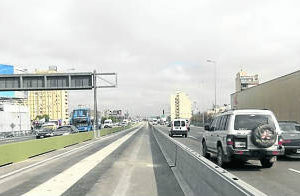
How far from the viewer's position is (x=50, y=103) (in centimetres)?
15800

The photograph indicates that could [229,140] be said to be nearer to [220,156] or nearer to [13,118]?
[220,156]

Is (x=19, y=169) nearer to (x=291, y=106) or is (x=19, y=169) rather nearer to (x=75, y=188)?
(x=75, y=188)

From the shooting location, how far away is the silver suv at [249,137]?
1353cm

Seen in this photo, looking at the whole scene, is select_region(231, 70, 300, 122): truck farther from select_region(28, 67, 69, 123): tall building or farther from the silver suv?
select_region(28, 67, 69, 123): tall building

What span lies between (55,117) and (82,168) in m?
152

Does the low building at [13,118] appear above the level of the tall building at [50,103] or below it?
below

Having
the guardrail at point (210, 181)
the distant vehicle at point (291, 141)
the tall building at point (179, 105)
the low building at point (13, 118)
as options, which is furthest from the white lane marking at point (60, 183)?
the tall building at point (179, 105)

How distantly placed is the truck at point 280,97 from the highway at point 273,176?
450 inches

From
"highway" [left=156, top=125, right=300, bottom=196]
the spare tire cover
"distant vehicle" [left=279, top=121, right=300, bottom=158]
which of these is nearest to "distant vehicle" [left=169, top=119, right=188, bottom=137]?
"distant vehicle" [left=279, top=121, right=300, bottom=158]

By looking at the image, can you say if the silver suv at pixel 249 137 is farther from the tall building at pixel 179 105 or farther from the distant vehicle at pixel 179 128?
the tall building at pixel 179 105

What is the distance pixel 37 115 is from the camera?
170m

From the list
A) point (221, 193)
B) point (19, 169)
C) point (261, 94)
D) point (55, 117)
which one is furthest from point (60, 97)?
point (221, 193)

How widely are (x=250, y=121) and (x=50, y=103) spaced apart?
14989 centimetres

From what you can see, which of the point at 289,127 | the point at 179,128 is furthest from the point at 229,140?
the point at 179,128
